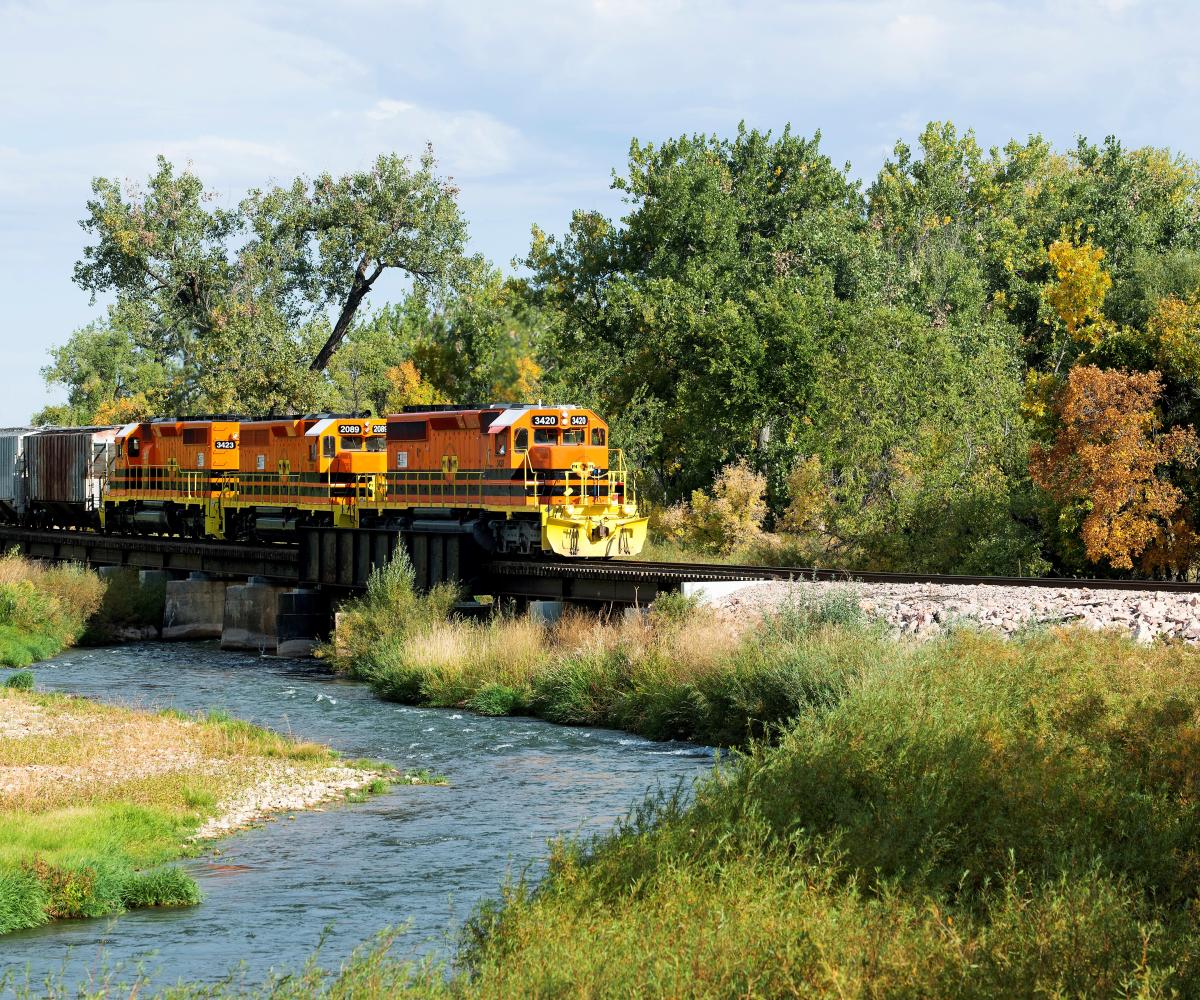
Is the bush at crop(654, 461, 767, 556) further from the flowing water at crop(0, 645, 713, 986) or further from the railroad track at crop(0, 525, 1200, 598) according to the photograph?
the flowing water at crop(0, 645, 713, 986)

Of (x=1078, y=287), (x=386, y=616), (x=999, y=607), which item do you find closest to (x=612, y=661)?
(x=999, y=607)

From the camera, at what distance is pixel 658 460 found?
57.7 meters

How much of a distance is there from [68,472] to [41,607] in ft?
44.7

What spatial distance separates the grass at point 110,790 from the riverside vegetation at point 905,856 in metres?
3.87

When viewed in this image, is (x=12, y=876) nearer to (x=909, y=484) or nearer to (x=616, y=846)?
(x=616, y=846)

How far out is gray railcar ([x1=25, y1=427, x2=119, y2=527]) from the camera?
1997 inches

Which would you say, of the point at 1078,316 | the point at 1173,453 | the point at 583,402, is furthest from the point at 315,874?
the point at 1078,316

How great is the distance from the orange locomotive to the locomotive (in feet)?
0.13

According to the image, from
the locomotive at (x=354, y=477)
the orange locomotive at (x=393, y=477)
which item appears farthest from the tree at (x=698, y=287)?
the orange locomotive at (x=393, y=477)

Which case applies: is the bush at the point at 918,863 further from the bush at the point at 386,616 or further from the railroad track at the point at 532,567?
the bush at the point at 386,616

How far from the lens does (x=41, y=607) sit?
132ft

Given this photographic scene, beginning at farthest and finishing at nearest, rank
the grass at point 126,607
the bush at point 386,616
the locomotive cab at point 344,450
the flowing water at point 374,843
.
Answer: the grass at point 126,607
the locomotive cab at point 344,450
the bush at point 386,616
the flowing water at point 374,843

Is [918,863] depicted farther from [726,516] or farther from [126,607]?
[126,607]

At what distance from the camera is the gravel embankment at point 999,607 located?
22.3 m
